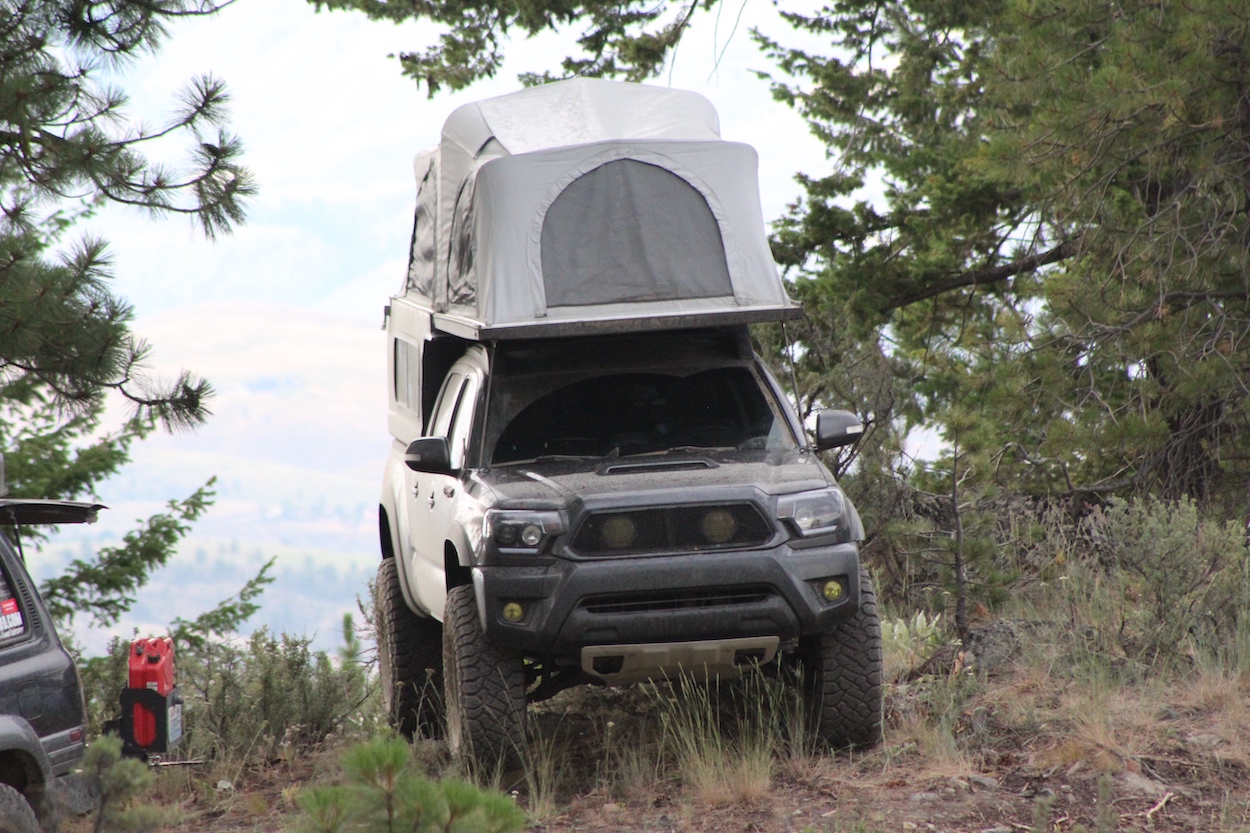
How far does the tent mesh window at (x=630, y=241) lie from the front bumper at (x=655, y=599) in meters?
1.77

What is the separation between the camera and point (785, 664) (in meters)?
6.93

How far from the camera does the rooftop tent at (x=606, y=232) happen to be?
713 centimetres

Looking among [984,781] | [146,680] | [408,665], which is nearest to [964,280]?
[408,665]

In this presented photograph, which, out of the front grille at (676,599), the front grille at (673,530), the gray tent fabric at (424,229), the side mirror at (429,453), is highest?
the gray tent fabric at (424,229)

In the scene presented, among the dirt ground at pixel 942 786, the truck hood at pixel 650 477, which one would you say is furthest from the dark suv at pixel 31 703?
the truck hood at pixel 650 477

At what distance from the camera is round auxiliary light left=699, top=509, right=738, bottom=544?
6148 mm

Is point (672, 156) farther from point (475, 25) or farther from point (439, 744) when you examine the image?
point (475, 25)

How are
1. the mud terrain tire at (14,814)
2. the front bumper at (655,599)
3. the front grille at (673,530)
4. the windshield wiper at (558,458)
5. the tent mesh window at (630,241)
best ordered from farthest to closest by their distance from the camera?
the tent mesh window at (630,241) → the windshield wiper at (558,458) → the front grille at (673,530) → the front bumper at (655,599) → the mud terrain tire at (14,814)

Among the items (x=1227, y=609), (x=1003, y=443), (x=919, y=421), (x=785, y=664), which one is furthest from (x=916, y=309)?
(x=785, y=664)

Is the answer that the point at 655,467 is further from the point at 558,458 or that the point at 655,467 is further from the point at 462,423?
the point at 462,423

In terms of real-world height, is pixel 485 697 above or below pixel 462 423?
below

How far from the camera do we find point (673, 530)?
6.12 metres

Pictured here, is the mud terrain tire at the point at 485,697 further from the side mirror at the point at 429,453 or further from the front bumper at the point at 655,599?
the side mirror at the point at 429,453

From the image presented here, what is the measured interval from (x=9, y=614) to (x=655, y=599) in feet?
8.68
